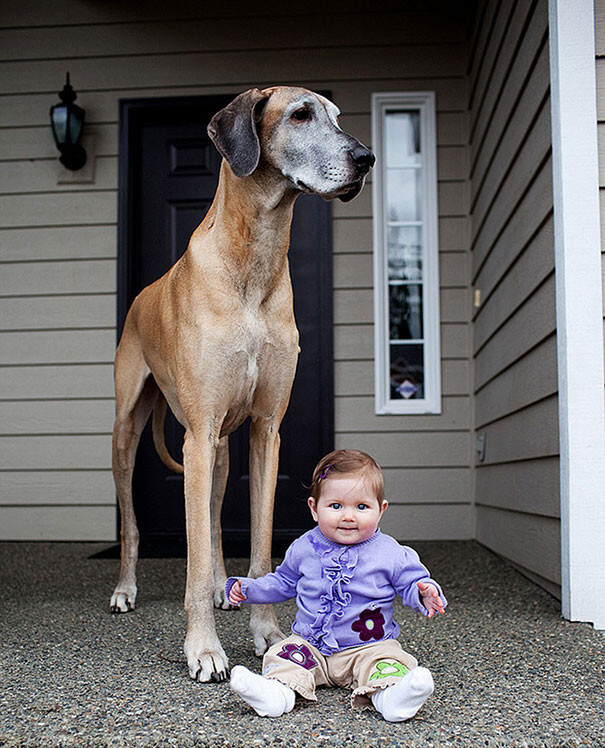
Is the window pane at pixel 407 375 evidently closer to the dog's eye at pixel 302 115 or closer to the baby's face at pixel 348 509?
the dog's eye at pixel 302 115

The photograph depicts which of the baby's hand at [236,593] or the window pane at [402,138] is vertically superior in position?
the window pane at [402,138]

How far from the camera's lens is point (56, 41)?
456cm

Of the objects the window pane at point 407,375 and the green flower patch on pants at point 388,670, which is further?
the window pane at point 407,375

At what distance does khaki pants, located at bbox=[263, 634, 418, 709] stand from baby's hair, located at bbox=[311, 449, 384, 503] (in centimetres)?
33

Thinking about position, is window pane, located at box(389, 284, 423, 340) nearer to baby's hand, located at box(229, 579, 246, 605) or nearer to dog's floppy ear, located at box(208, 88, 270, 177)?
dog's floppy ear, located at box(208, 88, 270, 177)

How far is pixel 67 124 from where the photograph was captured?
4.35m

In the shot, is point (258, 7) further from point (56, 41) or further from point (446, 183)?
point (446, 183)

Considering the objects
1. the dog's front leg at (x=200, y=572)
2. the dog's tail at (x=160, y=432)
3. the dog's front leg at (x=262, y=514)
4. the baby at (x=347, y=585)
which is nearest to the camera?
the baby at (x=347, y=585)

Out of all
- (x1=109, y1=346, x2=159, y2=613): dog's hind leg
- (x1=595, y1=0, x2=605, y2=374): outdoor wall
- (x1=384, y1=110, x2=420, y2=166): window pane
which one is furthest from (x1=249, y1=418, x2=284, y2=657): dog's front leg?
(x1=384, y1=110, x2=420, y2=166): window pane

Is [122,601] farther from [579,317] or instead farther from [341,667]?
[579,317]

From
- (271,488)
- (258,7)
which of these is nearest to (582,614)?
(271,488)

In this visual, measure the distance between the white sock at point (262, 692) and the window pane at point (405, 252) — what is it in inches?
125

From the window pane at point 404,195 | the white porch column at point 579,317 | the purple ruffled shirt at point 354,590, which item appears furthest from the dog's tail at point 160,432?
the window pane at point 404,195

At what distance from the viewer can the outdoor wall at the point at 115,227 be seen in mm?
4371
